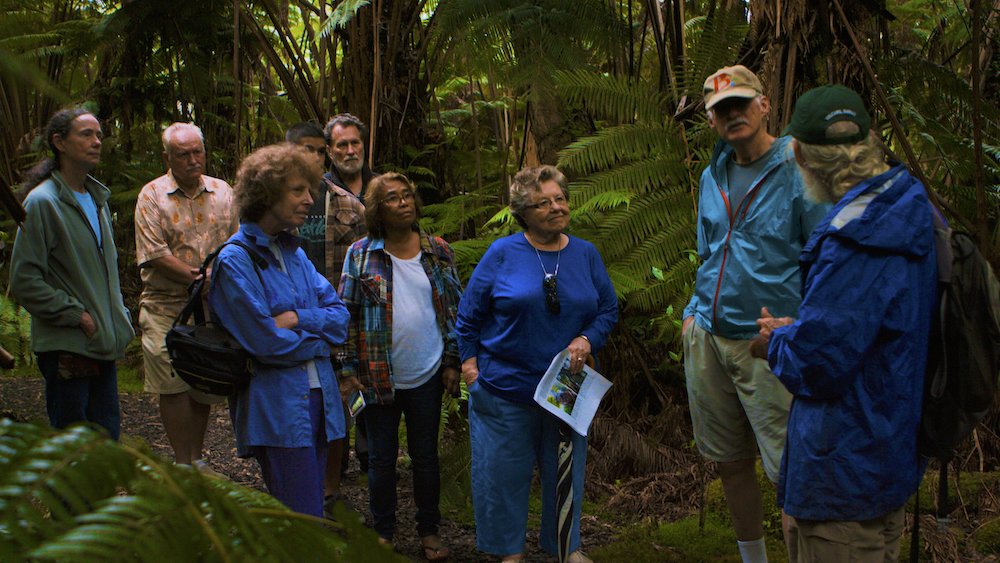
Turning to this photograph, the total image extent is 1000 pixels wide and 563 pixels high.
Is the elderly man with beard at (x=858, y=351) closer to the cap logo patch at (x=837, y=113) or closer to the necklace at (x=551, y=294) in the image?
the cap logo patch at (x=837, y=113)

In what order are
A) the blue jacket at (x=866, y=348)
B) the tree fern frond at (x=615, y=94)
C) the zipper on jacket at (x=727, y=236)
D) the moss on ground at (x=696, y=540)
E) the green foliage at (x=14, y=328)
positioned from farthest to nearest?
the green foliage at (x=14, y=328) → the tree fern frond at (x=615, y=94) → the moss on ground at (x=696, y=540) → the zipper on jacket at (x=727, y=236) → the blue jacket at (x=866, y=348)

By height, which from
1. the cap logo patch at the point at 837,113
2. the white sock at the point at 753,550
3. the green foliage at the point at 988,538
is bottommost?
the green foliage at the point at 988,538

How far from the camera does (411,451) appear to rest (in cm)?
375

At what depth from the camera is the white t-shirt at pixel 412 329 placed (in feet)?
11.9

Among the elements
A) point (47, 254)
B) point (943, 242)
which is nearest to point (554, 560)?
point (943, 242)

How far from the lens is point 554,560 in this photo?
12.5ft

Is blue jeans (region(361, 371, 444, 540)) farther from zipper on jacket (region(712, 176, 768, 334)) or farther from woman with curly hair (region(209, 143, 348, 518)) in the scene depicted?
zipper on jacket (region(712, 176, 768, 334))

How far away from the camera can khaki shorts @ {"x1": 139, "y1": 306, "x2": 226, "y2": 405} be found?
4.06 m

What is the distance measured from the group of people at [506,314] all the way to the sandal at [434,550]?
11 millimetres

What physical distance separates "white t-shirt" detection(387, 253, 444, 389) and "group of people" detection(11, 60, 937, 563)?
0.01 meters

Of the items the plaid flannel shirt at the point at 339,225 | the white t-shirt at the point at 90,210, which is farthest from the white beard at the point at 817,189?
the white t-shirt at the point at 90,210

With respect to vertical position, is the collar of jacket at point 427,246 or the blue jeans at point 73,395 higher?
the collar of jacket at point 427,246

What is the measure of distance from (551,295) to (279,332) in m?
1.24

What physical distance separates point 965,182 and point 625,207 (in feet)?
8.17
